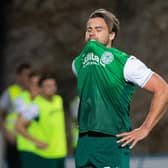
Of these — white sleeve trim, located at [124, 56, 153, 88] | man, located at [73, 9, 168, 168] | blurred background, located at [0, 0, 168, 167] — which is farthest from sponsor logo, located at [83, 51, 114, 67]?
blurred background, located at [0, 0, 168, 167]

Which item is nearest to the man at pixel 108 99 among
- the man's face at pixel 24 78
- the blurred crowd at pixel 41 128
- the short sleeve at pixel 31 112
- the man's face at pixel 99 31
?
the man's face at pixel 99 31

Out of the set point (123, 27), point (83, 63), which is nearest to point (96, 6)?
point (123, 27)

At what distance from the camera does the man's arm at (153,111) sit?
452 centimetres

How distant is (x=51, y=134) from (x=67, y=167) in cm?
97

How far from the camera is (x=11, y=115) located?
9.80 m

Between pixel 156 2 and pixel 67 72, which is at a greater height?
pixel 156 2

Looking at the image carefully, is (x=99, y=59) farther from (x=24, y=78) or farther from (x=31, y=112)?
(x=24, y=78)

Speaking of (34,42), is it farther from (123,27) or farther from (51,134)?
(51,134)

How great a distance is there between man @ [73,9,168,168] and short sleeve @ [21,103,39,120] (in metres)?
4.24

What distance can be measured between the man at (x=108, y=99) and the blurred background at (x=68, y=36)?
8.62 meters

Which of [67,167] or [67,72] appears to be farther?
[67,72]

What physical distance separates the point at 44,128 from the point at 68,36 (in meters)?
5.16

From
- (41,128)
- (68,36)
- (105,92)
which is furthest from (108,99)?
(68,36)

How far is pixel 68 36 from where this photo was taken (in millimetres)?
14031
